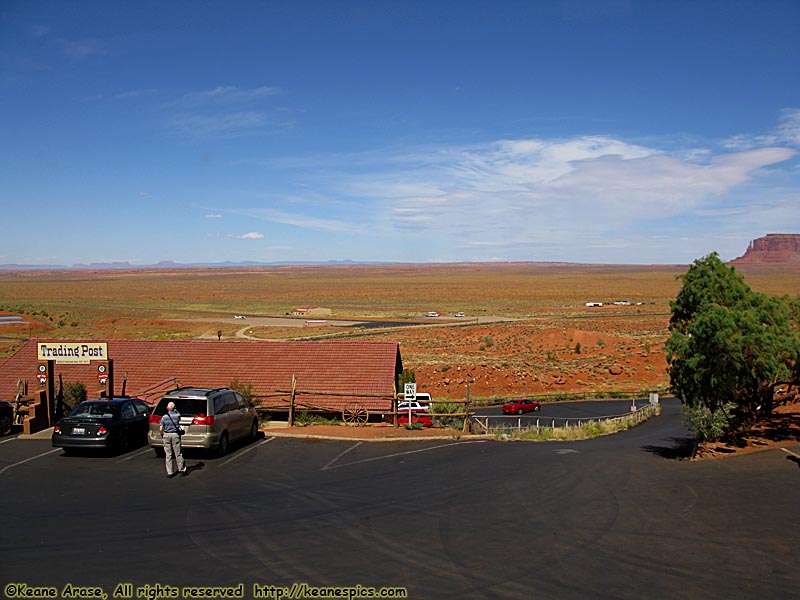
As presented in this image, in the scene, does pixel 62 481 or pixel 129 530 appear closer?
pixel 129 530

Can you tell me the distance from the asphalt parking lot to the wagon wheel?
4882mm

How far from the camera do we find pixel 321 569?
809 centimetres

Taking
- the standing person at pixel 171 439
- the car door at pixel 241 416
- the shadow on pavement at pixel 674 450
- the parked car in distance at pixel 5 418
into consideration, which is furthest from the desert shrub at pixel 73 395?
the shadow on pavement at pixel 674 450

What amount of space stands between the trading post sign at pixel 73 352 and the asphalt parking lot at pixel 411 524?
4.80 metres

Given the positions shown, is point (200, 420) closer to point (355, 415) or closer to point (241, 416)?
point (241, 416)

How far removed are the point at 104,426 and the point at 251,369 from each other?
32.3 ft

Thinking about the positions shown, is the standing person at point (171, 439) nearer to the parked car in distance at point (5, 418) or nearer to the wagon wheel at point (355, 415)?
the parked car in distance at point (5, 418)

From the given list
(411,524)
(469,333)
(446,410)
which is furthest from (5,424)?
(469,333)

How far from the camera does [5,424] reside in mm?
17969

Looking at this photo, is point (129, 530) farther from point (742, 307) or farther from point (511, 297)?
point (511, 297)

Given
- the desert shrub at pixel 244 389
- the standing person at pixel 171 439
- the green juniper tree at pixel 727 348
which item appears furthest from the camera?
the desert shrub at pixel 244 389

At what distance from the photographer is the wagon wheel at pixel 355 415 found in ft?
67.9

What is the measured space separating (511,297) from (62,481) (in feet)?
417

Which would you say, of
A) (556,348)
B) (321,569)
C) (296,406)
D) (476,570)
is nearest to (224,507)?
(321,569)
